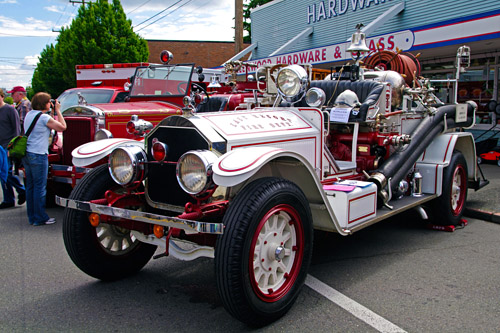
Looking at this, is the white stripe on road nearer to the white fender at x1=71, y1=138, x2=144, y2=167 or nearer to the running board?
the running board

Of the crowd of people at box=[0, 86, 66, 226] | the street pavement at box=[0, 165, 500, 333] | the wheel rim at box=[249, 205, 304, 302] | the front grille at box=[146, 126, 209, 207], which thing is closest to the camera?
the wheel rim at box=[249, 205, 304, 302]

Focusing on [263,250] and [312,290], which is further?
[312,290]

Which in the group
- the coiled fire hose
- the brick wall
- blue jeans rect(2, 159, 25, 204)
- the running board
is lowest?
blue jeans rect(2, 159, 25, 204)

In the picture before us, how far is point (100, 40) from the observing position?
25562 millimetres

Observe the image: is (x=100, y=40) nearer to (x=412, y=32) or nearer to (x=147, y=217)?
(x=412, y=32)

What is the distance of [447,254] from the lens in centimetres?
481

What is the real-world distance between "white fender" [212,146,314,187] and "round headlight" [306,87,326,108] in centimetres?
139

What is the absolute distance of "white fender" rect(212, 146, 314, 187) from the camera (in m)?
2.88

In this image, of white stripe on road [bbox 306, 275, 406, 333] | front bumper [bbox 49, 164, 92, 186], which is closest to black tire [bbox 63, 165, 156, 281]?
white stripe on road [bbox 306, 275, 406, 333]

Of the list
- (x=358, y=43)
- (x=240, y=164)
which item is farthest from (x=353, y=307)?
(x=358, y=43)

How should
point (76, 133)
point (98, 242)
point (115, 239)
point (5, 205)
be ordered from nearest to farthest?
point (98, 242), point (115, 239), point (76, 133), point (5, 205)

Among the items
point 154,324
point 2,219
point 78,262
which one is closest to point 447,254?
point 154,324

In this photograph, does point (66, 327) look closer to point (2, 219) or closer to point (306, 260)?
point (306, 260)

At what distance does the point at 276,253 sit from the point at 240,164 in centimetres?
74
